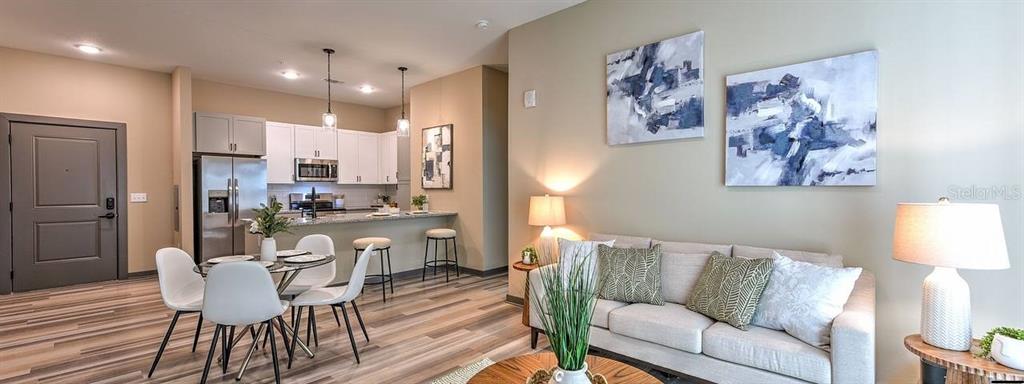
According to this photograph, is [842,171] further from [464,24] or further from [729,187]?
[464,24]

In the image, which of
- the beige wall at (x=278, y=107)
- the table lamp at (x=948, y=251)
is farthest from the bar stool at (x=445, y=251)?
the table lamp at (x=948, y=251)

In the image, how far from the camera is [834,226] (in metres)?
2.68

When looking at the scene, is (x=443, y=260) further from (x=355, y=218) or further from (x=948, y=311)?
(x=948, y=311)

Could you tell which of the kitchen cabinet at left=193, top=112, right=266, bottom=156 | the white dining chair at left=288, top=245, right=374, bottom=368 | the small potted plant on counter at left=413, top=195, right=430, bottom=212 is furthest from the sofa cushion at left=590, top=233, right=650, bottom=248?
the kitchen cabinet at left=193, top=112, right=266, bottom=156

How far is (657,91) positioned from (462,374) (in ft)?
8.03

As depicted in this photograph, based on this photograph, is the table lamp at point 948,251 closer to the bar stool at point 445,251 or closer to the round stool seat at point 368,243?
the round stool seat at point 368,243

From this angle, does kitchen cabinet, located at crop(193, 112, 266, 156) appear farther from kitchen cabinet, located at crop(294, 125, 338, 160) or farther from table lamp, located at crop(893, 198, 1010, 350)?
table lamp, located at crop(893, 198, 1010, 350)

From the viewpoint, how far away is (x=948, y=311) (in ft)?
6.31

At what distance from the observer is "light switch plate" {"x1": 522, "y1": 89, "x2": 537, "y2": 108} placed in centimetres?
428

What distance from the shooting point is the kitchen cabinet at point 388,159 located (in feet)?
26.2

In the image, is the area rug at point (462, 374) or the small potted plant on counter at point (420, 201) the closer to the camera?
the area rug at point (462, 374)

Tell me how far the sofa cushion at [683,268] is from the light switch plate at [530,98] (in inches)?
77.2

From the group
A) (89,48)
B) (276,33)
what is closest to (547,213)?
(276,33)

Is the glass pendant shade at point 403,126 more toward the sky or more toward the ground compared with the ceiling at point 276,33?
more toward the ground
